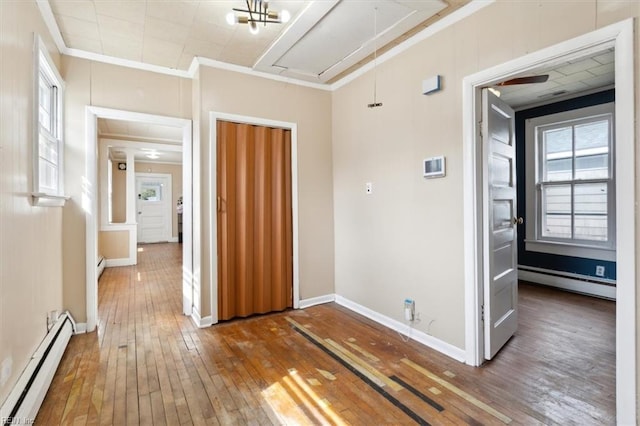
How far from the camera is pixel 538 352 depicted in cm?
264

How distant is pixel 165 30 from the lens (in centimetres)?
273

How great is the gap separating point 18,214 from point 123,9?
5.59 feet

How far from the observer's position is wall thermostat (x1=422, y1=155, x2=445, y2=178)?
2.59m

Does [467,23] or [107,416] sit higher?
[467,23]

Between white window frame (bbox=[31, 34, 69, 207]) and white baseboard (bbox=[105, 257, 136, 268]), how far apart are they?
12.8 feet

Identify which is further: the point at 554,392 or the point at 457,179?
the point at 457,179

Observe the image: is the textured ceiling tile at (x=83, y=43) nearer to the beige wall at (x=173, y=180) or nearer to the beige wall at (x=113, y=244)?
the beige wall at (x=113, y=244)

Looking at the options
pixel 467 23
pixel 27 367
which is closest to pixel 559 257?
pixel 467 23

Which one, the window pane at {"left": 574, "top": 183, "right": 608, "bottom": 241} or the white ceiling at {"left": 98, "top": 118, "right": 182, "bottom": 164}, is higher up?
the white ceiling at {"left": 98, "top": 118, "right": 182, "bottom": 164}

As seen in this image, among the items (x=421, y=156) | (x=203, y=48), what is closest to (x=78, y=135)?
(x=203, y=48)

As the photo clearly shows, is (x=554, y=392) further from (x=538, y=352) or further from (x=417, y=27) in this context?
(x=417, y=27)

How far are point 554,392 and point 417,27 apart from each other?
294cm

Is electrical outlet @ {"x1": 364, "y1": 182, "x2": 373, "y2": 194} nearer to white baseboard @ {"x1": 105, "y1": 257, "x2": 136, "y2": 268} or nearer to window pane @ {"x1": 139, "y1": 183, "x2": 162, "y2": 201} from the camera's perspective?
white baseboard @ {"x1": 105, "y1": 257, "x2": 136, "y2": 268}

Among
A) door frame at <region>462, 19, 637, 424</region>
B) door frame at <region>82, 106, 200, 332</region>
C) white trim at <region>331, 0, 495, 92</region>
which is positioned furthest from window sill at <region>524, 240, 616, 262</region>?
door frame at <region>82, 106, 200, 332</region>
